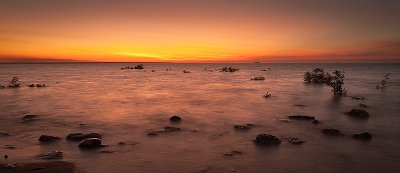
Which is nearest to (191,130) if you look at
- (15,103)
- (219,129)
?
(219,129)

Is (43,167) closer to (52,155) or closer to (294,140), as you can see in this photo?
(52,155)

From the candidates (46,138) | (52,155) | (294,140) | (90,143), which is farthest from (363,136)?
(46,138)

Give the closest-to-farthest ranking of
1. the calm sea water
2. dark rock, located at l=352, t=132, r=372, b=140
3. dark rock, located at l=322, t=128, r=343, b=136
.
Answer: the calm sea water < dark rock, located at l=352, t=132, r=372, b=140 < dark rock, located at l=322, t=128, r=343, b=136

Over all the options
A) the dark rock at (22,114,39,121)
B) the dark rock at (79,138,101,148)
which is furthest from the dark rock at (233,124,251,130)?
the dark rock at (22,114,39,121)

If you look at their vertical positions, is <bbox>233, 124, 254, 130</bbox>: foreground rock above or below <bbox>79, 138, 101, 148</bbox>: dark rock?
below

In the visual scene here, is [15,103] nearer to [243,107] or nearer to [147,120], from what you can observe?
[147,120]

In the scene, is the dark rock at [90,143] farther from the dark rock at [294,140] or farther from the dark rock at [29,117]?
the dark rock at [29,117]

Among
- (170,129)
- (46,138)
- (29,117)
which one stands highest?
(46,138)

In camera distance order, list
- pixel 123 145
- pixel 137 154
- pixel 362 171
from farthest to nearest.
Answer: pixel 123 145, pixel 137 154, pixel 362 171

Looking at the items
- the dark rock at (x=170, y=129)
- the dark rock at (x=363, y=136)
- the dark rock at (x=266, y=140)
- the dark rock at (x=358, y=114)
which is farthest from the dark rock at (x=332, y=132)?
the dark rock at (x=170, y=129)

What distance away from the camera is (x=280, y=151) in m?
13.0

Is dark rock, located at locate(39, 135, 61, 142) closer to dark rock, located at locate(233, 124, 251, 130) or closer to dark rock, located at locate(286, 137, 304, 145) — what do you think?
dark rock, located at locate(233, 124, 251, 130)

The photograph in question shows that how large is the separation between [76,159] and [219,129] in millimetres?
7828

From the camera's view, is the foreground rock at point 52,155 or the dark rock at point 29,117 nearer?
the foreground rock at point 52,155
